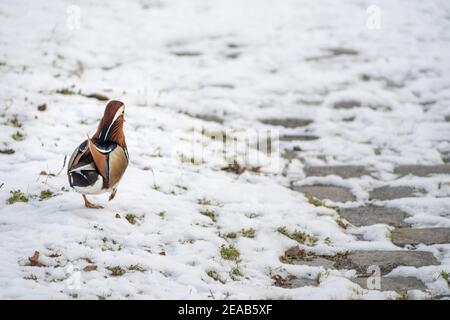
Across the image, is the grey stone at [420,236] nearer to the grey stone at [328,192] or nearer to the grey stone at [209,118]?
the grey stone at [328,192]

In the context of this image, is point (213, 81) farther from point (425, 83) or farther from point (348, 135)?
point (425, 83)

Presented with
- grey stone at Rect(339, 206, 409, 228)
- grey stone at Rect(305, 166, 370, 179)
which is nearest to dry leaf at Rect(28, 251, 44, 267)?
grey stone at Rect(339, 206, 409, 228)

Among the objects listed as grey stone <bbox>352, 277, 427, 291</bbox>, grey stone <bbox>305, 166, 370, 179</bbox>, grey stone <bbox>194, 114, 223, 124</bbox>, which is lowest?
grey stone <bbox>352, 277, 427, 291</bbox>

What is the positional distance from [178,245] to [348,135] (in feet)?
15.7

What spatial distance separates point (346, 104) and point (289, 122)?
143 centimetres

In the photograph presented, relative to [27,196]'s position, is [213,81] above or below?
above

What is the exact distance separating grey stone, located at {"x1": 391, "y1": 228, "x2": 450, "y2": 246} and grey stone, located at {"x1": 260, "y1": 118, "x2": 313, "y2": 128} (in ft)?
12.5

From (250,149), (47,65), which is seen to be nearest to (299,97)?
(250,149)

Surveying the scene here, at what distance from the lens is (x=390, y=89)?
10859 millimetres

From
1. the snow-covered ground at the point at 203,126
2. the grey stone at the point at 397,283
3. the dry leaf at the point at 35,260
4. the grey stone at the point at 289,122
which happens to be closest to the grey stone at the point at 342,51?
the snow-covered ground at the point at 203,126

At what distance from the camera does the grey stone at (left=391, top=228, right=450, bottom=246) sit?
5.76m

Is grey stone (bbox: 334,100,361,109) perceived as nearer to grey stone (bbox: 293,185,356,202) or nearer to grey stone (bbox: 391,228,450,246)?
grey stone (bbox: 293,185,356,202)

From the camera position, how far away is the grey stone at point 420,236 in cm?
576

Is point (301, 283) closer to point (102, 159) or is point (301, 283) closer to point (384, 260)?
point (384, 260)
